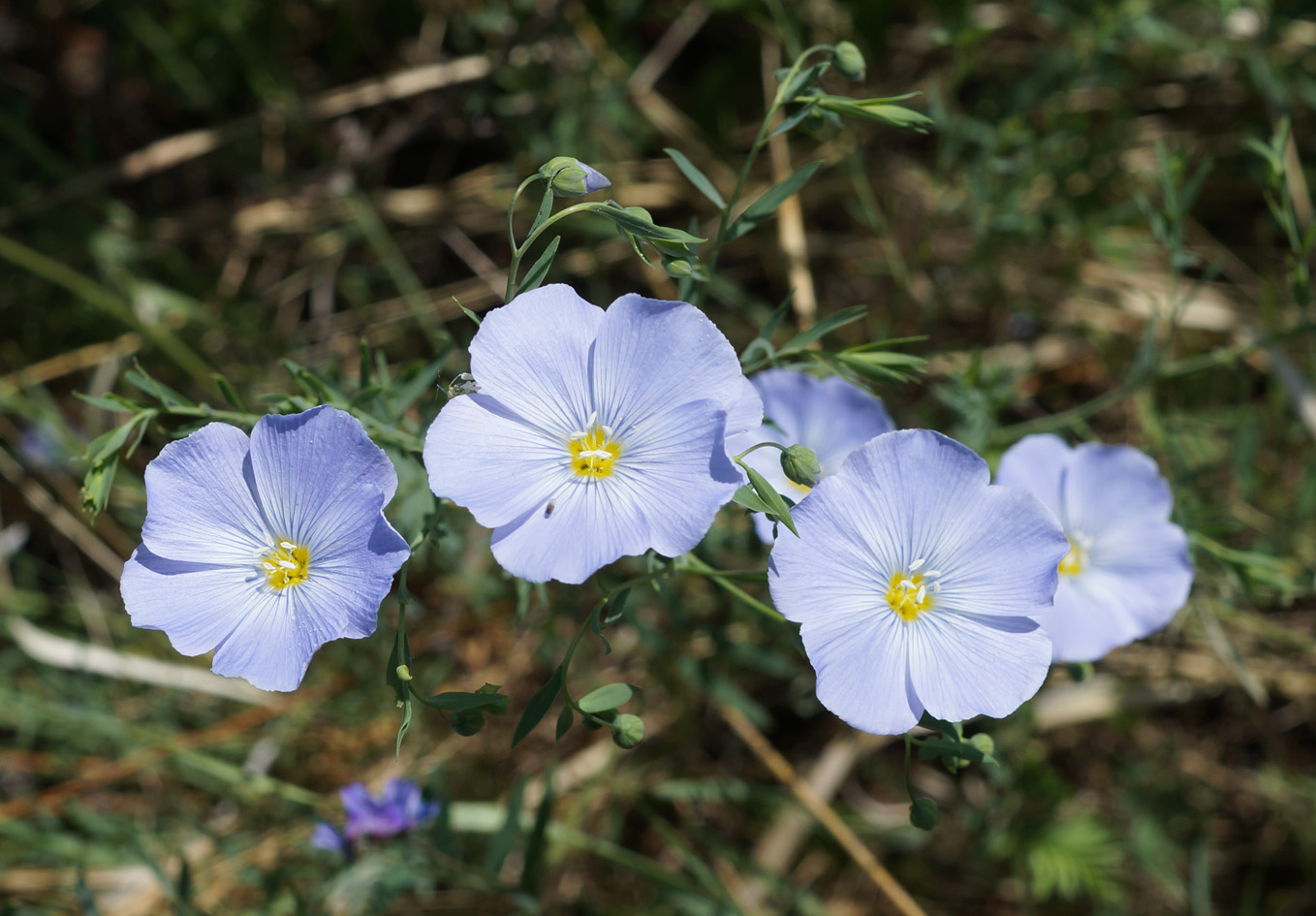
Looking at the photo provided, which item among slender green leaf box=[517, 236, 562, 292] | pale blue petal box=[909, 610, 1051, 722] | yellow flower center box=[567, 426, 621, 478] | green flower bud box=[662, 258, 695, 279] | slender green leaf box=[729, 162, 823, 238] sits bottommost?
pale blue petal box=[909, 610, 1051, 722]

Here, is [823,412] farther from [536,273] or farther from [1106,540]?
[536,273]

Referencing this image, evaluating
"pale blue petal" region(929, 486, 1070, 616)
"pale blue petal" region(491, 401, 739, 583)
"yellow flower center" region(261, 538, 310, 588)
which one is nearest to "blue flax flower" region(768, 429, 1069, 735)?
"pale blue petal" region(929, 486, 1070, 616)

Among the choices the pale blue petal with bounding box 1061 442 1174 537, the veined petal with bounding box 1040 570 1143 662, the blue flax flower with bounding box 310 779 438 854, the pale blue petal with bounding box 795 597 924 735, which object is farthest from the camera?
the blue flax flower with bounding box 310 779 438 854

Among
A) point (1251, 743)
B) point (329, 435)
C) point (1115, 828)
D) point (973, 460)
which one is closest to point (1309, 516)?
point (1251, 743)

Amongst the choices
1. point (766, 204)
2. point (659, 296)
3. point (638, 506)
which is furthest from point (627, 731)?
point (659, 296)

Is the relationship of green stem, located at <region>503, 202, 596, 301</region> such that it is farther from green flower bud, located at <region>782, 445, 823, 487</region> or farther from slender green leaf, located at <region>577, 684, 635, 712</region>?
slender green leaf, located at <region>577, 684, 635, 712</region>

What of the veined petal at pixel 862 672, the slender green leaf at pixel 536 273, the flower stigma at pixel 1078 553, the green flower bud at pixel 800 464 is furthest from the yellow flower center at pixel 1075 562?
the slender green leaf at pixel 536 273
